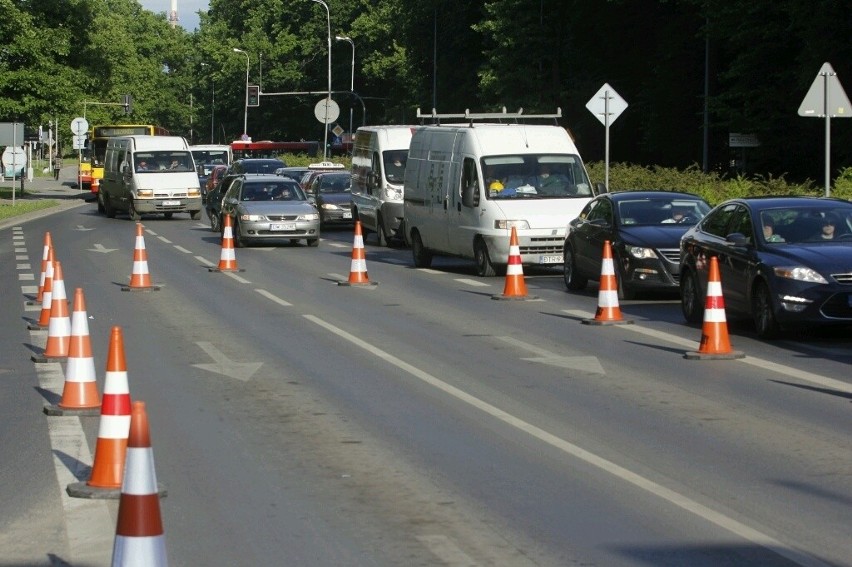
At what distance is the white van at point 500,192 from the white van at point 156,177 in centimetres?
2124

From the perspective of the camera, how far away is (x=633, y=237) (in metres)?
20.8

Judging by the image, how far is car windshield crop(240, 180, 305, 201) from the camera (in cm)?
3431

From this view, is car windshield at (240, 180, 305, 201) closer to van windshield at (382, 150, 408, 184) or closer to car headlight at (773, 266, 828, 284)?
van windshield at (382, 150, 408, 184)

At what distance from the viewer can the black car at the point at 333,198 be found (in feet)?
136

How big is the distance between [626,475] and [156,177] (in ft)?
130

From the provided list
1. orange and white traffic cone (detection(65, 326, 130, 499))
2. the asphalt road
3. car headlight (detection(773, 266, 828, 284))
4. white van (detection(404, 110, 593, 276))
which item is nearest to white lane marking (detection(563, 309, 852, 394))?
the asphalt road

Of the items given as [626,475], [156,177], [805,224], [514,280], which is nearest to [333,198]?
[156,177]

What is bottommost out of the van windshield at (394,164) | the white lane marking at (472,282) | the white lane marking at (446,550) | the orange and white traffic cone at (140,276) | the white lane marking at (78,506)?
the white lane marking at (78,506)

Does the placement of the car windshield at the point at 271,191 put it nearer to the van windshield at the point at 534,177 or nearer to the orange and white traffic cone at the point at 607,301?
the van windshield at the point at 534,177

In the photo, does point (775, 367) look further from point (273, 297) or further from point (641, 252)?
point (273, 297)

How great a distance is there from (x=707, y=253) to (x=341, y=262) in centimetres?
1234

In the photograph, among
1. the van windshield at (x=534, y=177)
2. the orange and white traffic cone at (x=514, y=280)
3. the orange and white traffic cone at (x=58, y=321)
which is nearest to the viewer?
the orange and white traffic cone at (x=58, y=321)

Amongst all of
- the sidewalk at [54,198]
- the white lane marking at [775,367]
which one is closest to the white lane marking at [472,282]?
the white lane marking at [775,367]

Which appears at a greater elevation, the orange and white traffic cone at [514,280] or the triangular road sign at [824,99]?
the triangular road sign at [824,99]
